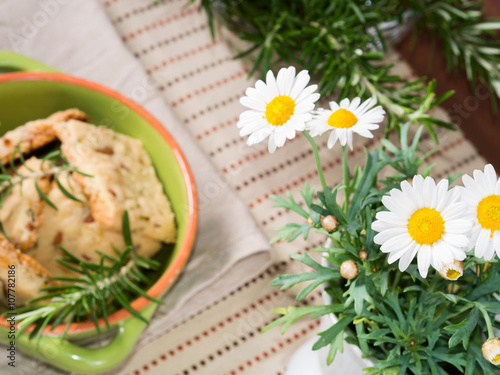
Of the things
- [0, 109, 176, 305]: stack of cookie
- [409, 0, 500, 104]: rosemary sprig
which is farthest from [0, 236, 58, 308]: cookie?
[409, 0, 500, 104]: rosemary sprig

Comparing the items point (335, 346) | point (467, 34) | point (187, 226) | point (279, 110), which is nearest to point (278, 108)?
point (279, 110)

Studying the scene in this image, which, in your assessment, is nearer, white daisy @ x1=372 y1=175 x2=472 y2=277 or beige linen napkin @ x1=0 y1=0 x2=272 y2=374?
white daisy @ x1=372 y1=175 x2=472 y2=277

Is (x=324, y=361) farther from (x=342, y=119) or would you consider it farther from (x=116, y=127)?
(x=116, y=127)

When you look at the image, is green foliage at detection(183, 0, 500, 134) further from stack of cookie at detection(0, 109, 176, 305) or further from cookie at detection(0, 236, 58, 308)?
cookie at detection(0, 236, 58, 308)

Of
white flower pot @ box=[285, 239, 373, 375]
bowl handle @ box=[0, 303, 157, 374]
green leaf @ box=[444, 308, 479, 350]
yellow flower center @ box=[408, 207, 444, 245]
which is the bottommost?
white flower pot @ box=[285, 239, 373, 375]

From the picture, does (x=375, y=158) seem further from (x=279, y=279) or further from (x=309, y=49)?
(x=309, y=49)

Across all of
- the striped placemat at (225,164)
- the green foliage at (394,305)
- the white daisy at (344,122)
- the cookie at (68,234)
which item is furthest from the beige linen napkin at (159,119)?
the white daisy at (344,122)

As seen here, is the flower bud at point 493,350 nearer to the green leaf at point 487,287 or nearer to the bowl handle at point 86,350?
the green leaf at point 487,287
